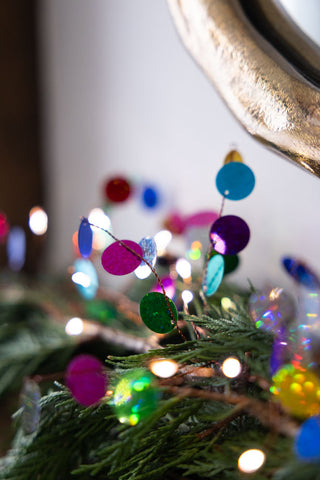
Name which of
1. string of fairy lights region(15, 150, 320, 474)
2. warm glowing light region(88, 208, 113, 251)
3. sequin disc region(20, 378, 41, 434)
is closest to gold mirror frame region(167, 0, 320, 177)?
string of fairy lights region(15, 150, 320, 474)

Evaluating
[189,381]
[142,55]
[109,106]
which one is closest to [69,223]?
[109,106]

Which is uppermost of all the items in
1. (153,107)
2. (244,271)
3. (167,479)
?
(153,107)

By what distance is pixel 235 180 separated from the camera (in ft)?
1.00

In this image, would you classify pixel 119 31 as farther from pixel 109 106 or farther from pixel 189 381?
pixel 189 381

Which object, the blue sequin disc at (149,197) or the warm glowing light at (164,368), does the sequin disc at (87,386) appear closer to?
the warm glowing light at (164,368)

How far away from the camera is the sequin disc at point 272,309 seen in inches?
11.6

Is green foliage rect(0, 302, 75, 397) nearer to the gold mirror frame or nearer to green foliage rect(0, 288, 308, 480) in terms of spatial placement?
green foliage rect(0, 288, 308, 480)

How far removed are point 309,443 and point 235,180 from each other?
0.18 meters

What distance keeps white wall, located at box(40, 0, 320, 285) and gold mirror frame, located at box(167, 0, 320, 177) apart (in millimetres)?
128

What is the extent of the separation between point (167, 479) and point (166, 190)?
42 cm

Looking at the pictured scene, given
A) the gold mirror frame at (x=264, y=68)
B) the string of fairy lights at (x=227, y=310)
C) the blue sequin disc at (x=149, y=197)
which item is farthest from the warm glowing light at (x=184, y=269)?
the blue sequin disc at (x=149, y=197)

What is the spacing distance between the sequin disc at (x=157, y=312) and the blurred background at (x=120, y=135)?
0.76ft

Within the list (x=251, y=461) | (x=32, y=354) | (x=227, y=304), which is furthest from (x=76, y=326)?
(x=251, y=461)

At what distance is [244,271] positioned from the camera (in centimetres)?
54
